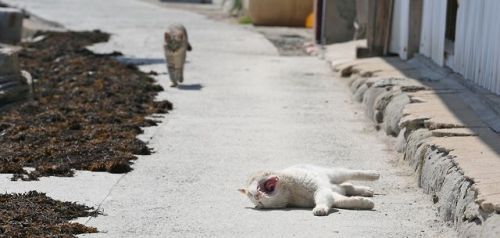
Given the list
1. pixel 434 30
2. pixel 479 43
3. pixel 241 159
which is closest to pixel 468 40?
pixel 479 43

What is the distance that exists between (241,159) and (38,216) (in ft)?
9.79

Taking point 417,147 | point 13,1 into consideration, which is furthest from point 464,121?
point 13,1

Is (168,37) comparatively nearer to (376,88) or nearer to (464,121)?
(376,88)

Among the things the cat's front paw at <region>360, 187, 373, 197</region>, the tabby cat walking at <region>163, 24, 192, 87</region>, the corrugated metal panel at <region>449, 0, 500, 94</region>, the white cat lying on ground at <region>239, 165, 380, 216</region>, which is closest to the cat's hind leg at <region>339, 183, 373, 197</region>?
the cat's front paw at <region>360, 187, 373, 197</region>

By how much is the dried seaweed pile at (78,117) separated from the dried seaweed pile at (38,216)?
1.02 meters

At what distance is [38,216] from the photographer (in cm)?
762

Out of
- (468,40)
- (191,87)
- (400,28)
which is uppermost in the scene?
(468,40)

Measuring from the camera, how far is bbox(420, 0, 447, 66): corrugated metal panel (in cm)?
1355

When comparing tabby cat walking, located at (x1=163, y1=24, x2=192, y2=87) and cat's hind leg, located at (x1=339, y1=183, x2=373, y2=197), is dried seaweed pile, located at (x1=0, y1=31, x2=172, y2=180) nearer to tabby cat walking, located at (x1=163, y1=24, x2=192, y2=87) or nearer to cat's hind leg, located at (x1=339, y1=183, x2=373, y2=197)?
tabby cat walking, located at (x1=163, y1=24, x2=192, y2=87)

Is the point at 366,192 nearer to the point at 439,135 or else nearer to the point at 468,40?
the point at 439,135

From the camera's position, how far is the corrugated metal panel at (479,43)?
10.6 metres

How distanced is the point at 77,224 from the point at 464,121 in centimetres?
377

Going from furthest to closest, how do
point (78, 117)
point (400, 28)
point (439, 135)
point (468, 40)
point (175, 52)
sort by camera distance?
point (400, 28) < point (175, 52) < point (78, 117) < point (468, 40) < point (439, 135)

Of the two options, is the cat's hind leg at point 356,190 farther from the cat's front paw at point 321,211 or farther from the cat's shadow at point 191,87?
the cat's shadow at point 191,87
